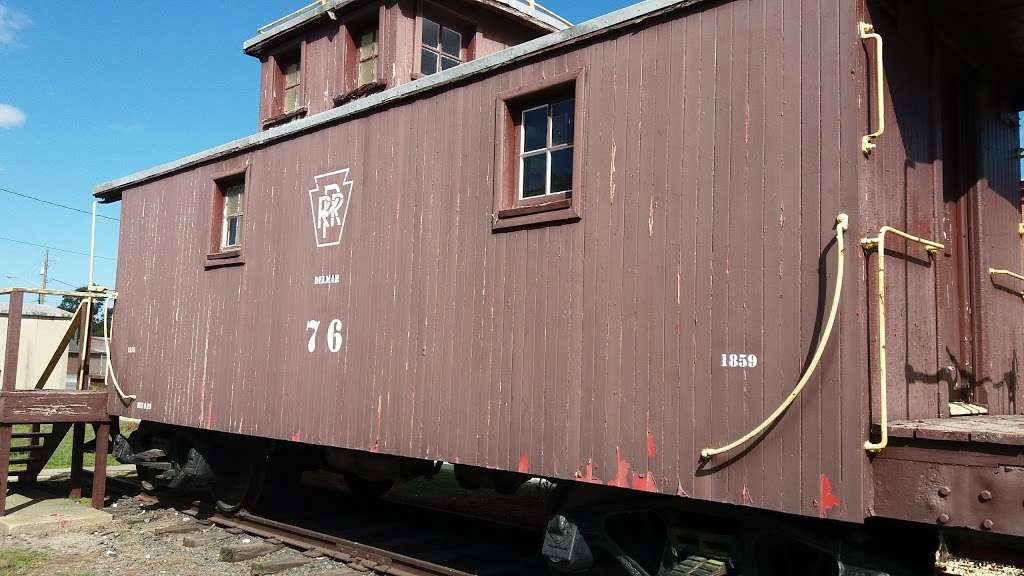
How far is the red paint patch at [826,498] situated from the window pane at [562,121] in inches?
107

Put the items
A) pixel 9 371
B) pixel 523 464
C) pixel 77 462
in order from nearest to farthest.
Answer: pixel 523 464 < pixel 9 371 < pixel 77 462

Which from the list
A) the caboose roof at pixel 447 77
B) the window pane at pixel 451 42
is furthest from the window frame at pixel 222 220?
the window pane at pixel 451 42

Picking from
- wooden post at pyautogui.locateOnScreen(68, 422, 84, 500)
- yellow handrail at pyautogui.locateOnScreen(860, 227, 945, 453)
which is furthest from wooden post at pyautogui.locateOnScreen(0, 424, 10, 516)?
yellow handrail at pyautogui.locateOnScreen(860, 227, 945, 453)

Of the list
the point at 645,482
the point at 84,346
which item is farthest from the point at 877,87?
the point at 84,346

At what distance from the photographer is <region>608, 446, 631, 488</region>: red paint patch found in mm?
4699

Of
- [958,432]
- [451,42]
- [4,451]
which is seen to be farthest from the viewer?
[451,42]

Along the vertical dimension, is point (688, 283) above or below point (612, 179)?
below

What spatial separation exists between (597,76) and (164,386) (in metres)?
6.33

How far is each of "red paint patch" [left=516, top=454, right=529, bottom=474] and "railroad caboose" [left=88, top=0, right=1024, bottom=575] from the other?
0.05 m

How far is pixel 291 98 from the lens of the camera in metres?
11.9

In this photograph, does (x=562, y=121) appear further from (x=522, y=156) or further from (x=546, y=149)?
(x=522, y=156)

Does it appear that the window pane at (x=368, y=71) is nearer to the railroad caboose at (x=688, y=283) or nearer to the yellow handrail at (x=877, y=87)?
the railroad caboose at (x=688, y=283)

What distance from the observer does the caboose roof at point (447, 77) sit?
195 inches

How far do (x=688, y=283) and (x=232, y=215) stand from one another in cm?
597
